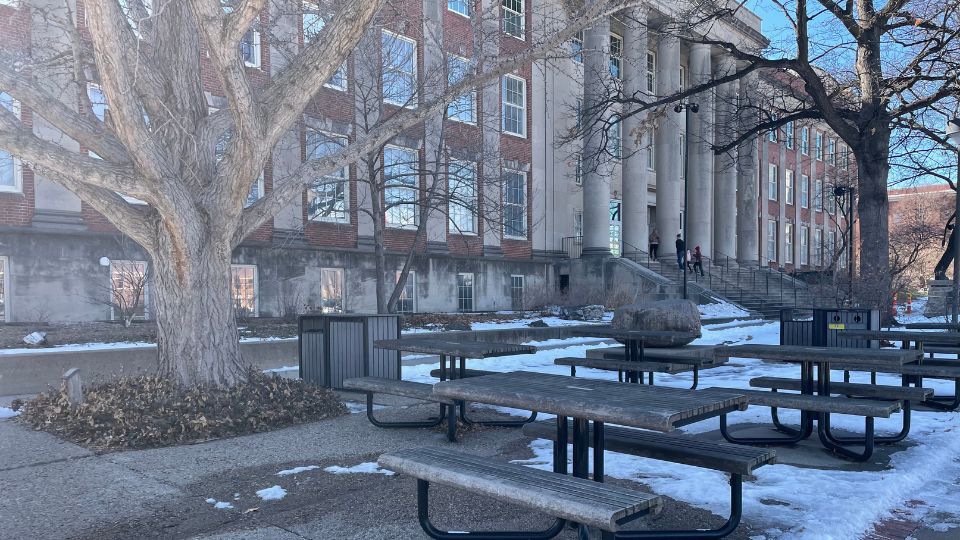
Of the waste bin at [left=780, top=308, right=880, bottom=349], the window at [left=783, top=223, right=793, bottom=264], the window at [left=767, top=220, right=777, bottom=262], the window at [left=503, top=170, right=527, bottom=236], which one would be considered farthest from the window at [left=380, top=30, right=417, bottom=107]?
the window at [left=783, top=223, right=793, bottom=264]

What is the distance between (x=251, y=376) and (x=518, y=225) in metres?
19.7

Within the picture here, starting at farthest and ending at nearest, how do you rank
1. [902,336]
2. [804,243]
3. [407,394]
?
[804,243], [902,336], [407,394]

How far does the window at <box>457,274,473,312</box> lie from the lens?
2374 cm

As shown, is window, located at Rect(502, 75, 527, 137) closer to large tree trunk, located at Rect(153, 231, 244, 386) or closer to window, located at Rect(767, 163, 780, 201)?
large tree trunk, located at Rect(153, 231, 244, 386)

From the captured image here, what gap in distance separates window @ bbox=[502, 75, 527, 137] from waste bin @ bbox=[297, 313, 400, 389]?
59.6 feet

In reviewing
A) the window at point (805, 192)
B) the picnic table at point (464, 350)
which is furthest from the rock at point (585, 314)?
the window at point (805, 192)

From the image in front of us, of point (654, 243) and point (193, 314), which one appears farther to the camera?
point (654, 243)

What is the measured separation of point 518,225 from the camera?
2681 cm

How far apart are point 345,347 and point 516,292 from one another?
17.2 m

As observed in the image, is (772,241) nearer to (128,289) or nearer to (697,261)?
(697,261)

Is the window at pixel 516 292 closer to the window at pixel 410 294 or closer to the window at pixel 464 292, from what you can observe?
the window at pixel 464 292

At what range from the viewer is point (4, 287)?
13.7m

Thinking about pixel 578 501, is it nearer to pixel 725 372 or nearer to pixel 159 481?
pixel 159 481

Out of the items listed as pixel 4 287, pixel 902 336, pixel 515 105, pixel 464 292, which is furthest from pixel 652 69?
pixel 4 287
